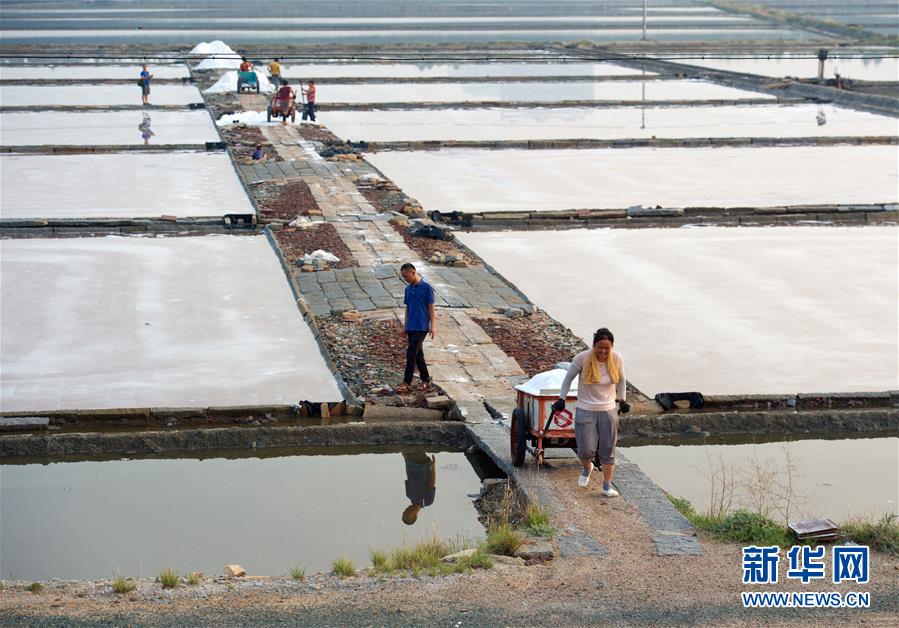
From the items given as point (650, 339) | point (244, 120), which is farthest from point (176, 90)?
point (650, 339)

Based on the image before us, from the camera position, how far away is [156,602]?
7980mm

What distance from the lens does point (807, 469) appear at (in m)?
11.2

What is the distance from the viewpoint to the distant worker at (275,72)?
43.4 m

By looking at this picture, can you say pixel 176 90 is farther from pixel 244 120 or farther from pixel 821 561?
pixel 821 561

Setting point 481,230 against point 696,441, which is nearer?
point 696,441

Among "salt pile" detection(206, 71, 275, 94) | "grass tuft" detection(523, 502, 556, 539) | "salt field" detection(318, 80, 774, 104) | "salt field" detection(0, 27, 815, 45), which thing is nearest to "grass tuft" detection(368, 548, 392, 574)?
"grass tuft" detection(523, 502, 556, 539)

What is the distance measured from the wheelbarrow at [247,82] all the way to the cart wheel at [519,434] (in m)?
33.4

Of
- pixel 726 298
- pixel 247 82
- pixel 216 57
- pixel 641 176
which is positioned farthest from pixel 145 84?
pixel 726 298

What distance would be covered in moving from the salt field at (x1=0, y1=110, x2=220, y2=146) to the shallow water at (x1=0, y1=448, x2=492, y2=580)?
21.5 metres

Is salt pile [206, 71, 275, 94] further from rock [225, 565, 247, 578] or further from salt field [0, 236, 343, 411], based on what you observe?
rock [225, 565, 247, 578]

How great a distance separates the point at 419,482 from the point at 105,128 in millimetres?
26347

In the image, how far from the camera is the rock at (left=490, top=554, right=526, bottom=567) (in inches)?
335

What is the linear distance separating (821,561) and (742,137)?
83.4 feet

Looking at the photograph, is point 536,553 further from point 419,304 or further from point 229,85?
point 229,85
